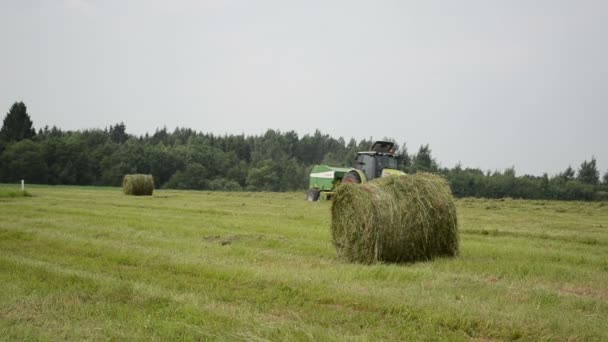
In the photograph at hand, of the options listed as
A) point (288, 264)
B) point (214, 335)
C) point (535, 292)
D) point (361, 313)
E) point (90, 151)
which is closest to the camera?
point (214, 335)

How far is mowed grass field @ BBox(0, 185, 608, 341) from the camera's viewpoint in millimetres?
4727

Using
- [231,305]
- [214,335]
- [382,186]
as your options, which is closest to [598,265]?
[382,186]

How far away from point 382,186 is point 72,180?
64.3 meters

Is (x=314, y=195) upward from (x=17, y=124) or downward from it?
downward

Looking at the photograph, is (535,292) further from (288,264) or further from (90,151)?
(90,151)

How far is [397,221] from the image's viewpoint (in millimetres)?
8680

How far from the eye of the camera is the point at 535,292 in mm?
6176

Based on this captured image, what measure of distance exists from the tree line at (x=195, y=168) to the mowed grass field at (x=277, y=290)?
3986cm

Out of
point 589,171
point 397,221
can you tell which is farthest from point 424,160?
point 397,221

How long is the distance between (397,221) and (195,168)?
70775mm

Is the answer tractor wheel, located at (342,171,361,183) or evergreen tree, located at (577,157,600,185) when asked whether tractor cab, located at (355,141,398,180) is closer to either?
tractor wheel, located at (342,171,361,183)

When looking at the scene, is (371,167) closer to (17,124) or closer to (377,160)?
(377,160)

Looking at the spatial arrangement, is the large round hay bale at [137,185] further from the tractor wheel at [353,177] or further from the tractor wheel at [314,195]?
the tractor wheel at [353,177]

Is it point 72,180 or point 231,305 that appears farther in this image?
point 72,180
